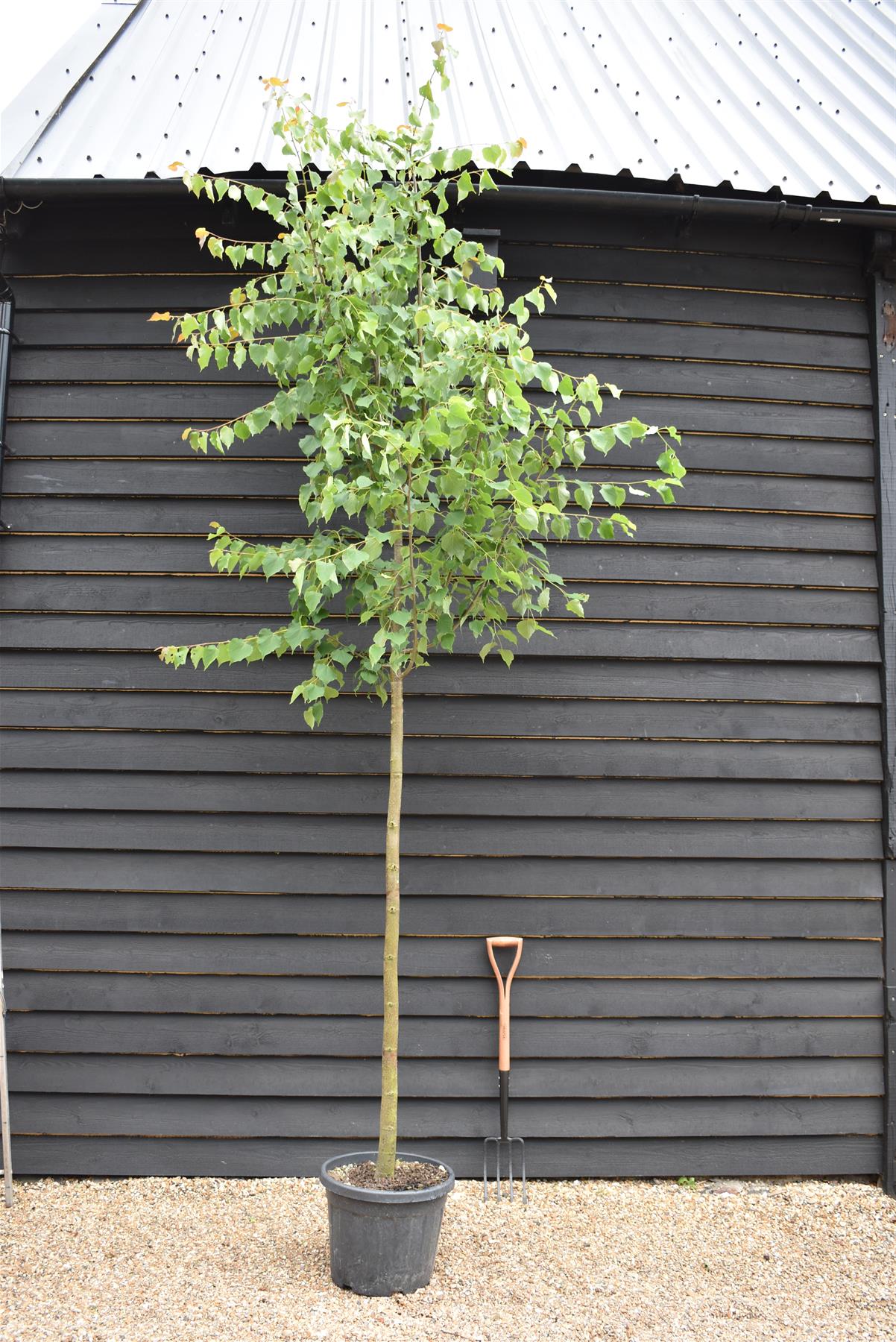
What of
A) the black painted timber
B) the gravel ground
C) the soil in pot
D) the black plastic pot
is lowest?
the gravel ground

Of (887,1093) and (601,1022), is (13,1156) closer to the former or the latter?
(601,1022)

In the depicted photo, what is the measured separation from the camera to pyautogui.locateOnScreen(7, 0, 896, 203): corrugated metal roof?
327cm

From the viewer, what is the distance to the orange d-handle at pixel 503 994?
3070 millimetres

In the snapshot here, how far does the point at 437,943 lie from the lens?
3.23 metres

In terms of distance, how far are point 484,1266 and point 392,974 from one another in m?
0.88

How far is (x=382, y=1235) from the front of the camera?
2.41 meters

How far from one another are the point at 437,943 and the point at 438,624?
4.04 ft

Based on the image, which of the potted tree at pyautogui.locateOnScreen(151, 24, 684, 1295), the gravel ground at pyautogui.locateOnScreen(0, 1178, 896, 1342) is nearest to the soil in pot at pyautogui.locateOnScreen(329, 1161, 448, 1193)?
the potted tree at pyautogui.locateOnScreen(151, 24, 684, 1295)

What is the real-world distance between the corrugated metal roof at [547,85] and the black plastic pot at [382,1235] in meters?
3.22

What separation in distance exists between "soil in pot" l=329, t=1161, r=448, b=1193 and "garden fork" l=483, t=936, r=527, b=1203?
1.46 feet

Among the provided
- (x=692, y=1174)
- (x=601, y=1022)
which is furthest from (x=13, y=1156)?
(x=692, y=1174)

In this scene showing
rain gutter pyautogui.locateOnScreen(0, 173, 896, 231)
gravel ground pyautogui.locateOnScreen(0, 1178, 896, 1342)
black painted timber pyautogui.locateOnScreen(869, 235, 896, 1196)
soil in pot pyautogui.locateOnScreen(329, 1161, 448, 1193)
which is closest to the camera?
gravel ground pyautogui.locateOnScreen(0, 1178, 896, 1342)

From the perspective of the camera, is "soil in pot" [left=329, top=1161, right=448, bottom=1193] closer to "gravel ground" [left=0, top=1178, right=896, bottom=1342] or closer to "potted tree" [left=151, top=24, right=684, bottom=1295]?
"potted tree" [left=151, top=24, right=684, bottom=1295]

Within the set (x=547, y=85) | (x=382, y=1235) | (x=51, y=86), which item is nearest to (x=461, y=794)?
(x=382, y=1235)
